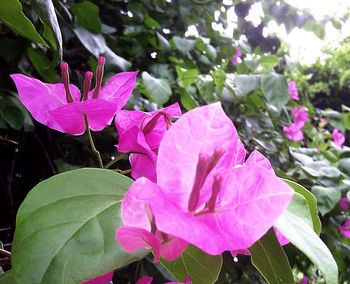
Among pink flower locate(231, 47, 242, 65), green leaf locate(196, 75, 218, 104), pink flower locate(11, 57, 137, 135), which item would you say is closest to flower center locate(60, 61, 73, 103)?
pink flower locate(11, 57, 137, 135)

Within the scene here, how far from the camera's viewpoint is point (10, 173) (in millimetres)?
902

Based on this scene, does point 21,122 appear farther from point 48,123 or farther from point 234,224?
point 234,224

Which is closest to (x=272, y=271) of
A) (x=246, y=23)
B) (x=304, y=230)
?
(x=304, y=230)

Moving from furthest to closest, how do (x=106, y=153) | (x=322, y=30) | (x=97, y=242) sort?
(x=322, y=30) < (x=106, y=153) < (x=97, y=242)

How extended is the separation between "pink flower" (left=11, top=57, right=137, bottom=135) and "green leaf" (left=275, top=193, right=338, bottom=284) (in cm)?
13

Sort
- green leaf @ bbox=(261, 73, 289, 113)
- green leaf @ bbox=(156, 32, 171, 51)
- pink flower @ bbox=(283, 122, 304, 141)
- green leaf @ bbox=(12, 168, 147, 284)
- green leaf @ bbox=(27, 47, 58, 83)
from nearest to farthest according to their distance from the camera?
1. green leaf @ bbox=(12, 168, 147, 284)
2. green leaf @ bbox=(27, 47, 58, 83)
3. green leaf @ bbox=(261, 73, 289, 113)
4. green leaf @ bbox=(156, 32, 171, 51)
5. pink flower @ bbox=(283, 122, 304, 141)

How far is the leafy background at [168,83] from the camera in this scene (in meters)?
0.81

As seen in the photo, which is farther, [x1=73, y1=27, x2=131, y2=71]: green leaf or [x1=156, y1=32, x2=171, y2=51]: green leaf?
[x1=156, y1=32, x2=171, y2=51]: green leaf

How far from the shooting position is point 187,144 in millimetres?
217

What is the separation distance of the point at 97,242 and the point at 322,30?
48.0 inches

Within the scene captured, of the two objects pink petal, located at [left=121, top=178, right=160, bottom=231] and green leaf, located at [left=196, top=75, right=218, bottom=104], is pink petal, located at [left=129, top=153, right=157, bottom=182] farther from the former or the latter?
green leaf, located at [left=196, top=75, right=218, bottom=104]

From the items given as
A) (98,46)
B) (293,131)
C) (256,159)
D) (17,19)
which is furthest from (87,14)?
(293,131)

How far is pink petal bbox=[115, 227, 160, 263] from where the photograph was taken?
0.64ft

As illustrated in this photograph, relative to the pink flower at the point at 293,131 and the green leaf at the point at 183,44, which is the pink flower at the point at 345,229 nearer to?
the pink flower at the point at 293,131
